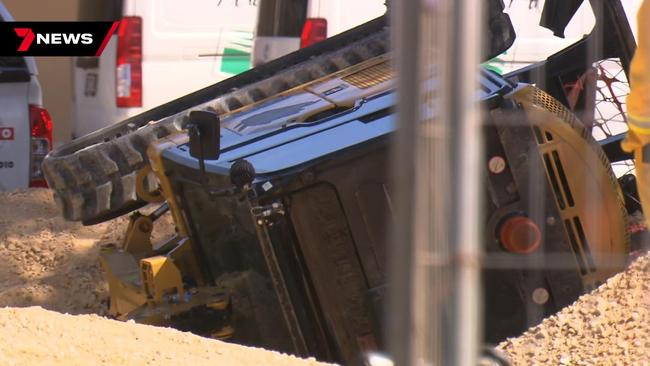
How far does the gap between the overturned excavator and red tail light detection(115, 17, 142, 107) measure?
293cm

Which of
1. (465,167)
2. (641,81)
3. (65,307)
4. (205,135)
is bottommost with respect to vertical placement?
(65,307)

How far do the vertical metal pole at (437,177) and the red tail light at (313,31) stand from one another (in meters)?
7.07

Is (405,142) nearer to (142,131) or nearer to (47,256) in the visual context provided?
(142,131)

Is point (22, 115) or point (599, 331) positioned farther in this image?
point (22, 115)

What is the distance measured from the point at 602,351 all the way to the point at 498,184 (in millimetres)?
768

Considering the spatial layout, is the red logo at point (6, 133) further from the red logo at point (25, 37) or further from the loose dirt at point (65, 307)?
the red logo at point (25, 37)

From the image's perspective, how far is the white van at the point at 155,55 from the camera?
8.68 metres

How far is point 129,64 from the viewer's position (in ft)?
28.6

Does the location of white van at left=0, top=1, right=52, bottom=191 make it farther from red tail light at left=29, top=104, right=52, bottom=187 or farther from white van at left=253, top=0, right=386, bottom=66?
white van at left=253, top=0, right=386, bottom=66

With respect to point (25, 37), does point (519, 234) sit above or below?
above

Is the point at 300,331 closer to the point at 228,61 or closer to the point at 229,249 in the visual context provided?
the point at 229,249

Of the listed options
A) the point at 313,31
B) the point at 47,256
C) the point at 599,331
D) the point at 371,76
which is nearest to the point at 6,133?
the point at 47,256

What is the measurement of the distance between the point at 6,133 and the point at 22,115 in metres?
0.15

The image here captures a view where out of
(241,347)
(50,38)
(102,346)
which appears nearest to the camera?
(102,346)
